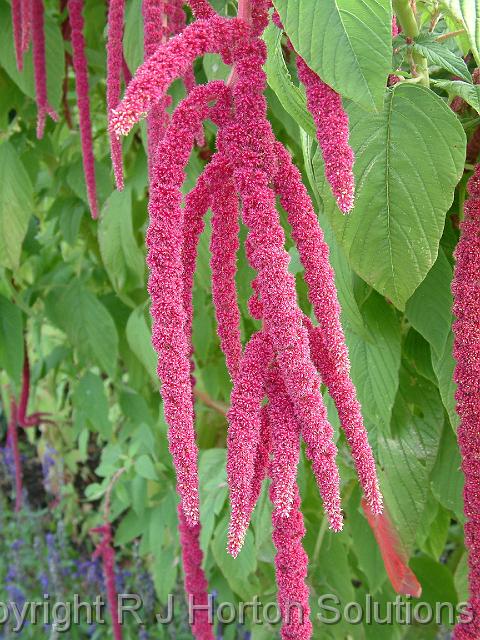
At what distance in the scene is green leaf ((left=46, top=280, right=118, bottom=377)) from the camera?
4.64 ft

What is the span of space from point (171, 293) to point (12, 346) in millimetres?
1249

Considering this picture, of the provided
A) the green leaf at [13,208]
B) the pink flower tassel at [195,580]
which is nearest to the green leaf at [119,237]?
the green leaf at [13,208]

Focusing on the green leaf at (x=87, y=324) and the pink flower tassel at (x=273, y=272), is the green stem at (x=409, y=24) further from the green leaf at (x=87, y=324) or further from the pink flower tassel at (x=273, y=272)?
the green leaf at (x=87, y=324)

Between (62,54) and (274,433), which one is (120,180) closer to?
(274,433)

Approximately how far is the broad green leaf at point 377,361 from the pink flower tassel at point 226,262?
309 mm

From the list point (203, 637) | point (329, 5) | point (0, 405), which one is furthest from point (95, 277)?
point (0, 405)

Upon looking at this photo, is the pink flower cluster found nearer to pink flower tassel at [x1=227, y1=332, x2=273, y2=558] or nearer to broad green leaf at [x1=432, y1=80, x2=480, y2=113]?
pink flower tassel at [x1=227, y1=332, x2=273, y2=558]

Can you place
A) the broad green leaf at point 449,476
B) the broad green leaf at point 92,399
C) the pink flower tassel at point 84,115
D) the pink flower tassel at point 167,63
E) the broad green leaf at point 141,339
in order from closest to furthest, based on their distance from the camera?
the pink flower tassel at point 167,63
the pink flower tassel at point 84,115
the broad green leaf at point 449,476
the broad green leaf at point 141,339
the broad green leaf at point 92,399

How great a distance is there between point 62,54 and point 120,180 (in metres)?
0.88

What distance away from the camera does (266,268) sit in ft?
1.09

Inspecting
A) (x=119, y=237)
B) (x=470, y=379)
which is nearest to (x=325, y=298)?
(x=470, y=379)

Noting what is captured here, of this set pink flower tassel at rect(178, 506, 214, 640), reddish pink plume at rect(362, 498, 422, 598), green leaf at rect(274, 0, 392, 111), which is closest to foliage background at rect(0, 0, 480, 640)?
green leaf at rect(274, 0, 392, 111)

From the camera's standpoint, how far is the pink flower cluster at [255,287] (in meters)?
0.33

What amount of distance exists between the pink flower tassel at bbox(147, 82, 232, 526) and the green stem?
0.92 feet
